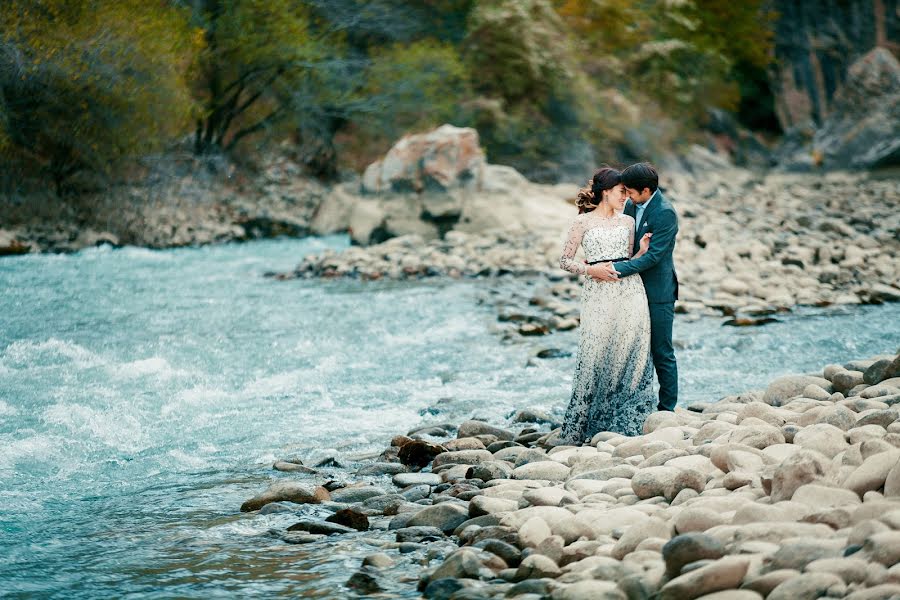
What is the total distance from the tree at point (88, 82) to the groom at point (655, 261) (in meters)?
13.6

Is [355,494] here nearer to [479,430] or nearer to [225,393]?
[479,430]

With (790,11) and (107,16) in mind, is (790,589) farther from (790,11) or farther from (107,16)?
(790,11)

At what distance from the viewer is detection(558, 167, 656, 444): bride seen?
624 cm

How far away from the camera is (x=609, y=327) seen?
→ 629 cm

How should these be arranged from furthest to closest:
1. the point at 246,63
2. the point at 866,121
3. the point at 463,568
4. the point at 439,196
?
the point at 866,121 → the point at 246,63 → the point at 439,196 → the point at 463,568

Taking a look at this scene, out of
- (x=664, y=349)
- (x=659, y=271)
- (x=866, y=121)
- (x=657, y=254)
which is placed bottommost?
(x=664, y=349)

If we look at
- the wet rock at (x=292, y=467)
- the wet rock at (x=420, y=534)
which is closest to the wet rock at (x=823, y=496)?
the wet rock at (x=420, y=534)

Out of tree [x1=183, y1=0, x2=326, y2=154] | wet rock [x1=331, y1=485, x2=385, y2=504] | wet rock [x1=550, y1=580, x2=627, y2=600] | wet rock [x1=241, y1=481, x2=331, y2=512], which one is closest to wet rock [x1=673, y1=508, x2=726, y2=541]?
wet rock [x1=550, y1=580, x2=627, y2=600]

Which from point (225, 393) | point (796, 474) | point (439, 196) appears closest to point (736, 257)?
point (439, 196)

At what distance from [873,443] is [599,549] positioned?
1.34 metres

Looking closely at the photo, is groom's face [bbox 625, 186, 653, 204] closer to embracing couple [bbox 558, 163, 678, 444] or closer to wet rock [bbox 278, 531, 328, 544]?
embracing couple [bbox 558, 163, 678, 444]

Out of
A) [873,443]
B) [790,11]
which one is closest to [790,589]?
[873,443]

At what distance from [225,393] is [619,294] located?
4.18 meters

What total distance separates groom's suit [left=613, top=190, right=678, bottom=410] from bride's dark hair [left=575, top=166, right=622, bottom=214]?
304 mm
